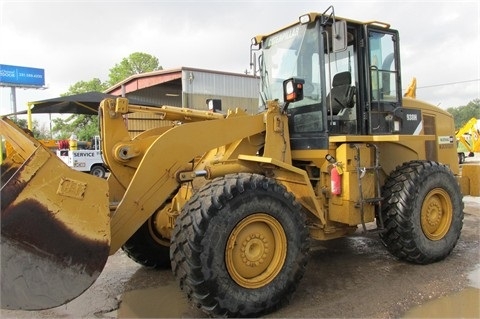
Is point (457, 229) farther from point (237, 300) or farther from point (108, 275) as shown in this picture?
point (108, 275)

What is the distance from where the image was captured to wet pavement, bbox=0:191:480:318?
12.3 feet

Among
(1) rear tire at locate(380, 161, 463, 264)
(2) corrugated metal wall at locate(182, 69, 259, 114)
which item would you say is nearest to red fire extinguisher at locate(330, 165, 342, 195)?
(1) rear tire at locate(380, 161, 463, 264)

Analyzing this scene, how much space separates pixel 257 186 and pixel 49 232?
1.68 metres

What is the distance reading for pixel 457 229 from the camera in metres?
5.20

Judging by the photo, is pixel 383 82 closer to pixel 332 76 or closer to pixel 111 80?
pixel 332 76

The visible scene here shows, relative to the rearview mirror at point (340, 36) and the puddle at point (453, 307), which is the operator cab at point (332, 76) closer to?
the rearview mirror at point (340, 36)

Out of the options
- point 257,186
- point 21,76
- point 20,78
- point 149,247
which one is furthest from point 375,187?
point 21,76

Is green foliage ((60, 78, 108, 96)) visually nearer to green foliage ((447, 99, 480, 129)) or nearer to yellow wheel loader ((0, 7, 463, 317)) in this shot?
yellow wheel loader ((0, 7, 463, 317))

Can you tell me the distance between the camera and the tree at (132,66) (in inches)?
1875

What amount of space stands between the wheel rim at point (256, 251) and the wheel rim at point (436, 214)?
6.94 feet

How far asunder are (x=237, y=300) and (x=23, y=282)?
5.26 feet

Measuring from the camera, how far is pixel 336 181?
14.9 feet

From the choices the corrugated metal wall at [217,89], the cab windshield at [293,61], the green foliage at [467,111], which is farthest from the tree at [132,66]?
the green foliage at [467,111]

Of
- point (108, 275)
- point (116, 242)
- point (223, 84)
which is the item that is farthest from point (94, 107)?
point (116, 242)
